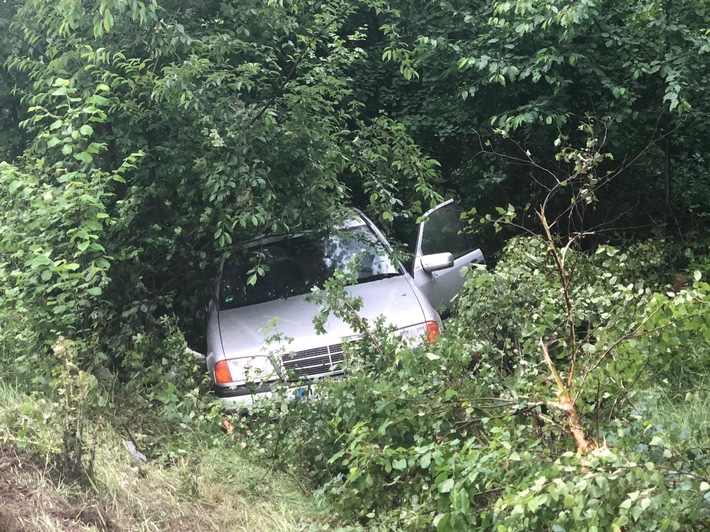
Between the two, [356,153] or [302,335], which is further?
[356,153]

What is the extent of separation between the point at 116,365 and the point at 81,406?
5.69 ft

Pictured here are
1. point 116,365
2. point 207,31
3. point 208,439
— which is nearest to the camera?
point 208,439

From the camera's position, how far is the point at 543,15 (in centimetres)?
632

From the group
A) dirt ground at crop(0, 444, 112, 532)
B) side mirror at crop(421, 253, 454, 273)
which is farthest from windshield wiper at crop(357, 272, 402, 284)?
dirt ground at crop(0, 444, 112, 532)

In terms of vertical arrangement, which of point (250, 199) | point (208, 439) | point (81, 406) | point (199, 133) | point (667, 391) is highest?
point (199, 133)

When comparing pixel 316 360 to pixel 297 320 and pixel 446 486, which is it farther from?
pixel 446 486

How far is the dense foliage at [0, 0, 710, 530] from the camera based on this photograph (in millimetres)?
2871

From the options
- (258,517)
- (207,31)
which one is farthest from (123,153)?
(258,517)

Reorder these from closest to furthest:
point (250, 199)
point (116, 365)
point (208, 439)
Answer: point (208, 439)
point (250, 199)
point (116, 365)

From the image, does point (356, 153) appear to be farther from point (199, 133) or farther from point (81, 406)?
point (81, 406)

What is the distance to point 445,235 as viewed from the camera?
23.9 feet

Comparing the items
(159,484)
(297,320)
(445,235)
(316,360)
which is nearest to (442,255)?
(445,235)

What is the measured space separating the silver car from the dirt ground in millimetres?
1251

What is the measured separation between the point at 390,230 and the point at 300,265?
3.98 feet
